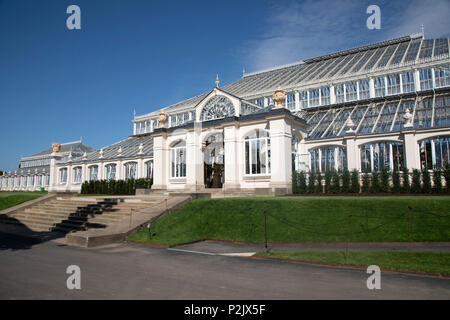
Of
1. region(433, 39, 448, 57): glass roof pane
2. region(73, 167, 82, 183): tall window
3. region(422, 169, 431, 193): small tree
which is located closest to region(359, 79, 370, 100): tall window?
region(433, 39, 448, 57): glass roof pane

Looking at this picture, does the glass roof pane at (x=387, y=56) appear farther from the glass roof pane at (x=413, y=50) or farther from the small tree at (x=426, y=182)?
the small tree at (x=426, y=182)

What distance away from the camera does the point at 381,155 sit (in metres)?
21.6

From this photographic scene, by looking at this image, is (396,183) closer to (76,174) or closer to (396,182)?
(396,182)

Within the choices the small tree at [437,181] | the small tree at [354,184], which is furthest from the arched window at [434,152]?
the small tree at [354,184]

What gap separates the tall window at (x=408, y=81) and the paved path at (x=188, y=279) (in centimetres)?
2484

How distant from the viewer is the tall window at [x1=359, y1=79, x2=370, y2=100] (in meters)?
29.2

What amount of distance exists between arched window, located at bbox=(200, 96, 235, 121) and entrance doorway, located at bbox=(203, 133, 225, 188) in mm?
1459

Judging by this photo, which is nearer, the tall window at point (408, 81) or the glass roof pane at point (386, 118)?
the glass roof pane at point (386, 118)

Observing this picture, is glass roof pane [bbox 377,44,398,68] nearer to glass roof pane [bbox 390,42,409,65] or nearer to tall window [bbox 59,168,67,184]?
glass roof pane [bbox 390,42,409,65]

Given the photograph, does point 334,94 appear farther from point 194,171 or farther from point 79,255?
point 79,255

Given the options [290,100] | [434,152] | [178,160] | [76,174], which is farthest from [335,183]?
[76,174]

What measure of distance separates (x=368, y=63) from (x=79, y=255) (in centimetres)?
3289

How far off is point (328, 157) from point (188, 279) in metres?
19.2

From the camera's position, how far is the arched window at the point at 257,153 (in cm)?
1936
